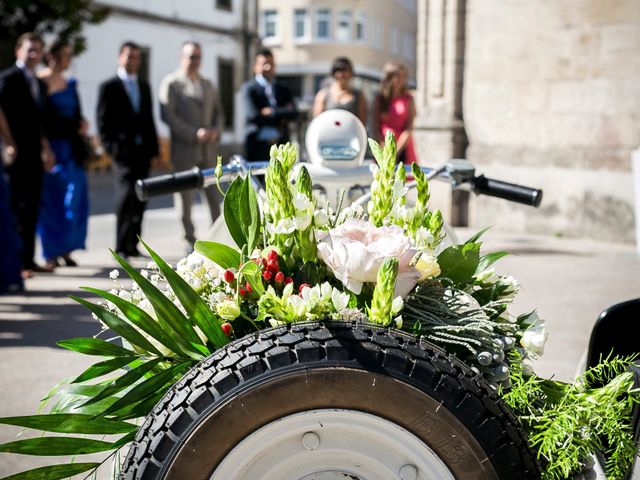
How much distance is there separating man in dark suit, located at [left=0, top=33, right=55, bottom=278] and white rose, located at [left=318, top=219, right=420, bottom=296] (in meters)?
6.30

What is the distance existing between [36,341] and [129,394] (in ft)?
12.1

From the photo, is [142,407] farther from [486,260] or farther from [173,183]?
[173,183]

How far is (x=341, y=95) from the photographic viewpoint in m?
9.16

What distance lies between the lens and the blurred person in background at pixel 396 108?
32.7 feet

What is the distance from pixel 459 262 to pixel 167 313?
65cm

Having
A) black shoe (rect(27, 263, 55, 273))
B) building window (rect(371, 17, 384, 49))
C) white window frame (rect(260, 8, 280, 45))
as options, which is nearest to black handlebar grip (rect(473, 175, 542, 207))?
black shoe (rect(27, 263, 55, 273))

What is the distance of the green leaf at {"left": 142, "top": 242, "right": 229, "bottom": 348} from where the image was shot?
196 cm

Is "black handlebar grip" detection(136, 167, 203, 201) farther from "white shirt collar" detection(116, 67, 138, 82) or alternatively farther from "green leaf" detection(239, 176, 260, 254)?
"white shirt collar" detection(116, 67, 138, 82)

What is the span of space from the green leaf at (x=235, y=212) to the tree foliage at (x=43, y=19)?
20341 mm

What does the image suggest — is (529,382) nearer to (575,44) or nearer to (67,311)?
(67,311)

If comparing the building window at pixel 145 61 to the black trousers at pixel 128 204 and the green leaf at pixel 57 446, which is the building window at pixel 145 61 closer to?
the black trousers at pixel 128 204

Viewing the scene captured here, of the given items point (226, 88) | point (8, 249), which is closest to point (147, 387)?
point (8, 249)

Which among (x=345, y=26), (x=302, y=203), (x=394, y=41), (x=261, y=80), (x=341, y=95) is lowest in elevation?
(x=302, y=203)

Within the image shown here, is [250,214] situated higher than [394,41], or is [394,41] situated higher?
[394,41]
